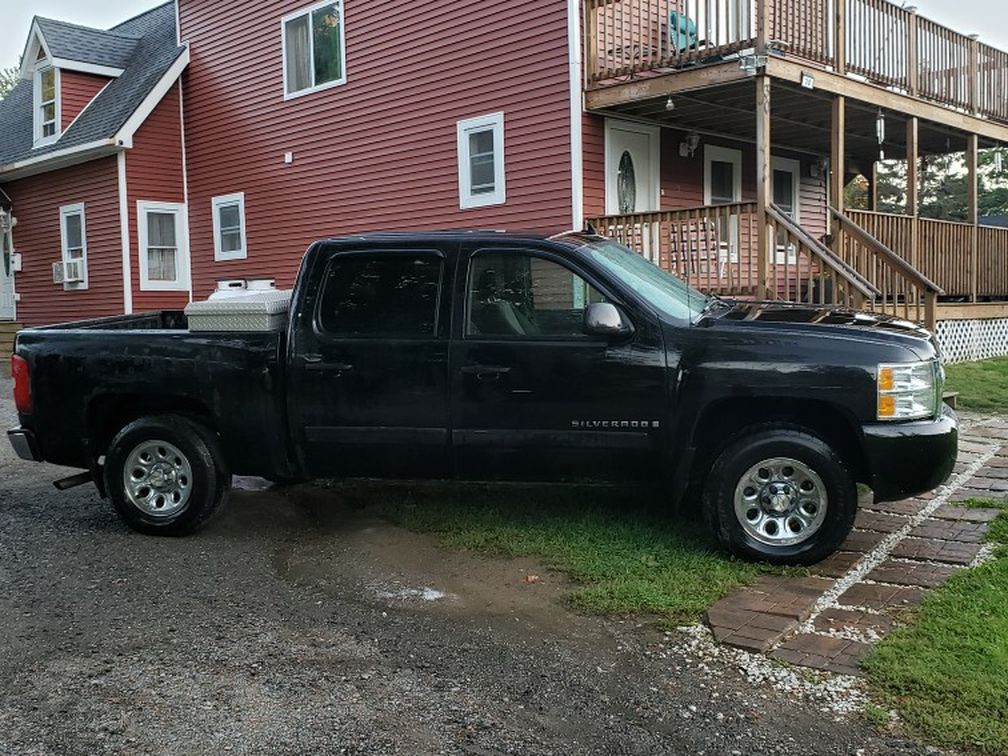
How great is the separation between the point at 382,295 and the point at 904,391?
292 centimetres

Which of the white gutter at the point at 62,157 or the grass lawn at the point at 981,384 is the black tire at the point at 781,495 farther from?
the white gutter at the point at 62,157

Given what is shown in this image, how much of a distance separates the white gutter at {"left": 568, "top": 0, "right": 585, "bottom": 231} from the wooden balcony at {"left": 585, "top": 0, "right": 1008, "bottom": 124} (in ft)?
0.51

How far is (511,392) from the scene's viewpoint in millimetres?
5336

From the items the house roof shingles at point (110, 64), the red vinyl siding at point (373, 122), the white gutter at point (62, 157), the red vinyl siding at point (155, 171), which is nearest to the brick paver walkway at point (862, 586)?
the red vinyl siding at point (373, 122)

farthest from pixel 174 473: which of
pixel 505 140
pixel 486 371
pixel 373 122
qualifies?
pixel 373 122

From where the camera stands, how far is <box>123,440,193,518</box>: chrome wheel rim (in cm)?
598

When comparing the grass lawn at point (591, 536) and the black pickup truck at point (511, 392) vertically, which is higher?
the black pickup truck at point (511, 392)

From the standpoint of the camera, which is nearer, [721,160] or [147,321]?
[147,321]

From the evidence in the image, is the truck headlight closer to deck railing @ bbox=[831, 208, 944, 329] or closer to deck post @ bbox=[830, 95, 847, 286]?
deck railing @ bbox=[831, 208, 944, 329]

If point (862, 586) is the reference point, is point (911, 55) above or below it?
above

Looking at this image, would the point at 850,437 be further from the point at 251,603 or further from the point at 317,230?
the point at 317,230

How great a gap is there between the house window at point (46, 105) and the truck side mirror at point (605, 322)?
18.5m

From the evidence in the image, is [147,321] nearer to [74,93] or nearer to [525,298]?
[525,298]

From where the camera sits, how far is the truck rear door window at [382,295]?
5.55 meters
